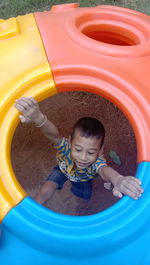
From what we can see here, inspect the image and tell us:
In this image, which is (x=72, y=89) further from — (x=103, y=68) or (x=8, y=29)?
(x=8, y=29)

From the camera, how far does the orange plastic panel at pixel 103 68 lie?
1.14 m

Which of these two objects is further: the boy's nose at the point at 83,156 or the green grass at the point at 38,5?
the green grass at the point at 38,5

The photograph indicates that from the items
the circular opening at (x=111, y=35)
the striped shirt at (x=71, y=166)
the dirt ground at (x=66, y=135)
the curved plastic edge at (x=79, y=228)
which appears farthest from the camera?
the dirt ground at (x=66, y=135)

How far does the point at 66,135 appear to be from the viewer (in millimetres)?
1945

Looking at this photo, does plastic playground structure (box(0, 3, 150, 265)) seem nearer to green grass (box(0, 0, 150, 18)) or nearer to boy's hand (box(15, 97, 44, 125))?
boy's hand (box(15, 97, 44, 125))

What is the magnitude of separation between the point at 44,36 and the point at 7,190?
727 millimetres

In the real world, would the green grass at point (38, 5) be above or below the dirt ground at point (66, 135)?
above

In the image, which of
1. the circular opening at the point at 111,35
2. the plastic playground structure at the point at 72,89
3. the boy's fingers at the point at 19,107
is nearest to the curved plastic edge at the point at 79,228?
the plastic playground structure at the point at 72,89

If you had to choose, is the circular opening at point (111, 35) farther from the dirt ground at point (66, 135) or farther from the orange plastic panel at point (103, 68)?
the dirt ground at point (66, 135)

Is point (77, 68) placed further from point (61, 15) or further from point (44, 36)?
point (61, 15)

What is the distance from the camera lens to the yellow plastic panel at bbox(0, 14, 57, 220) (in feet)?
3.31

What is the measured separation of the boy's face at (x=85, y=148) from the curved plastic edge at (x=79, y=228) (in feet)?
1.07

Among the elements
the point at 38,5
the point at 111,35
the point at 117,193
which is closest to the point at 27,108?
the point at 117,193

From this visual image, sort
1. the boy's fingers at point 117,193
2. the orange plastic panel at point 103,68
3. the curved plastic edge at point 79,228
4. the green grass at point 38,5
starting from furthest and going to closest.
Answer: the green grass at point 38,5
the orange plastic panel at point 103,68
the boy's fingers at point 117,193
the curved plastic edge at point 79,228
